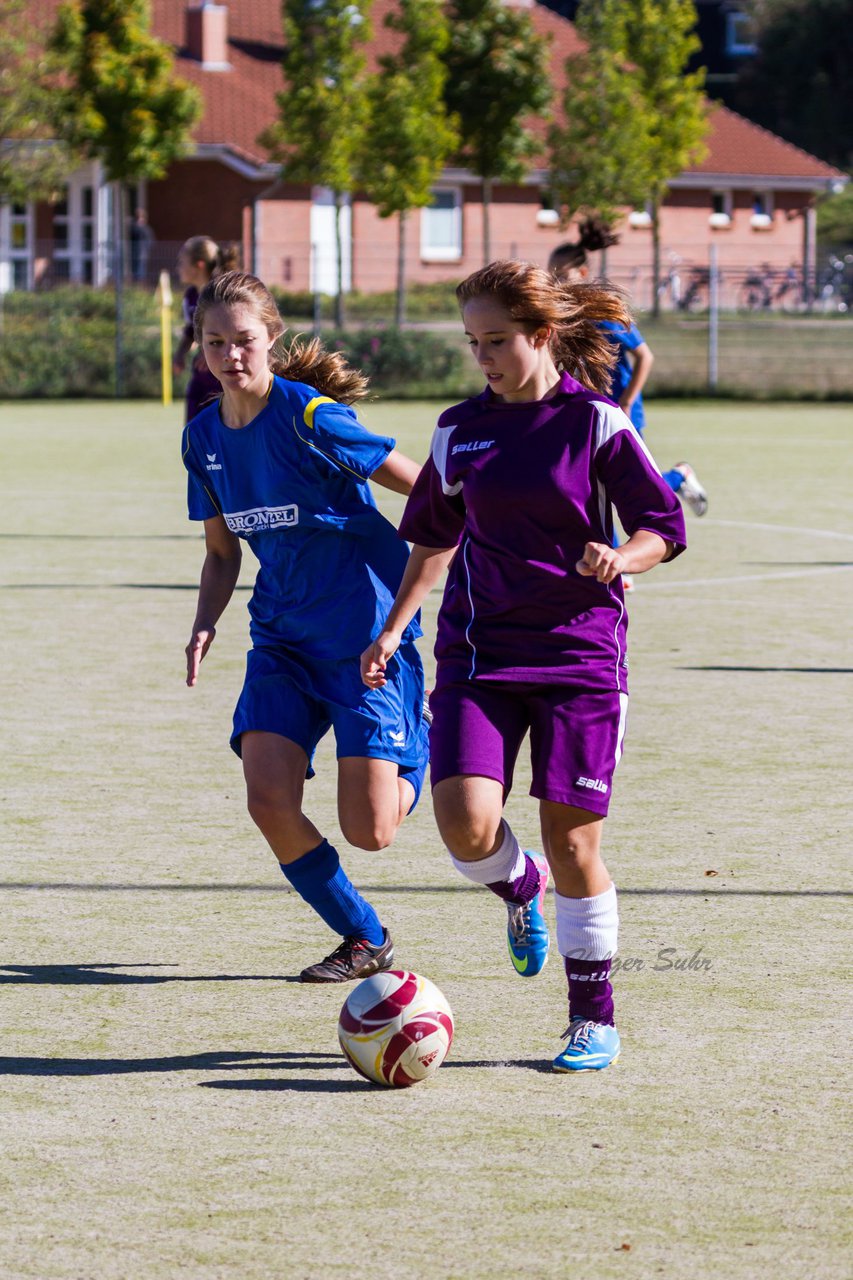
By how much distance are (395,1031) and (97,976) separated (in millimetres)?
1099

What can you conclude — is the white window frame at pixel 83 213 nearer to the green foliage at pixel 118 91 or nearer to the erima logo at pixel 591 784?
the green foliage at pixel 118 91

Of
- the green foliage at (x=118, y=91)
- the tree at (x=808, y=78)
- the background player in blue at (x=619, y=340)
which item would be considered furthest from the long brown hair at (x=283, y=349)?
the tree at (x=808, y=78)

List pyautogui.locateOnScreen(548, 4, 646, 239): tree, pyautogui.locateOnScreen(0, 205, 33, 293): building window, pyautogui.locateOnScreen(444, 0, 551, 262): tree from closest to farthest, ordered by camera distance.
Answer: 1. pyautogui.locateOnScreen(444, 0, 551, 262): tree
2. pyautogui.locateOnScreen(0, 205, 33, 293): building window
3. pyautogui.locateOnScreen(548, 4, 646, 239): tree

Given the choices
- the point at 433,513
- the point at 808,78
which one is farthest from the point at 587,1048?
the point at 808,78

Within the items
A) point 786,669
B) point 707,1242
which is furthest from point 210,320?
point 786,669

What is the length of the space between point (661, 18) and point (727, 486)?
1233 inches

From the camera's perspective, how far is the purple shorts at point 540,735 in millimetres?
4457

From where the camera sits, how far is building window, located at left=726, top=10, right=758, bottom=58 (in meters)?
84.1

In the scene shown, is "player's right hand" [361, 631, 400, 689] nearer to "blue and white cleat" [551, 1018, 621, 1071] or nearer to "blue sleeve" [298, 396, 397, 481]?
"blue sleeve" [298, 396, 397, 481]

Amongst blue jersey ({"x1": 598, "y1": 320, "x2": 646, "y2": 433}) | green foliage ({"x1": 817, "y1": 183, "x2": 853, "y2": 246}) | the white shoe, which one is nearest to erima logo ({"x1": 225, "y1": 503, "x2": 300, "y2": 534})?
blue jersey ({"x1": 598, "y1": 320, "x2": 646, "y2": 433})

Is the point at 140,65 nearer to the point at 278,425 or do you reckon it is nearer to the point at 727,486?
the point at 727,486

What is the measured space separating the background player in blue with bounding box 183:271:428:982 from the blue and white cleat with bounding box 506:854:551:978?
0.35m

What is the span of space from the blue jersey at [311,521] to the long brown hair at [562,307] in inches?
25.8

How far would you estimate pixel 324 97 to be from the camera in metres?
39.6
